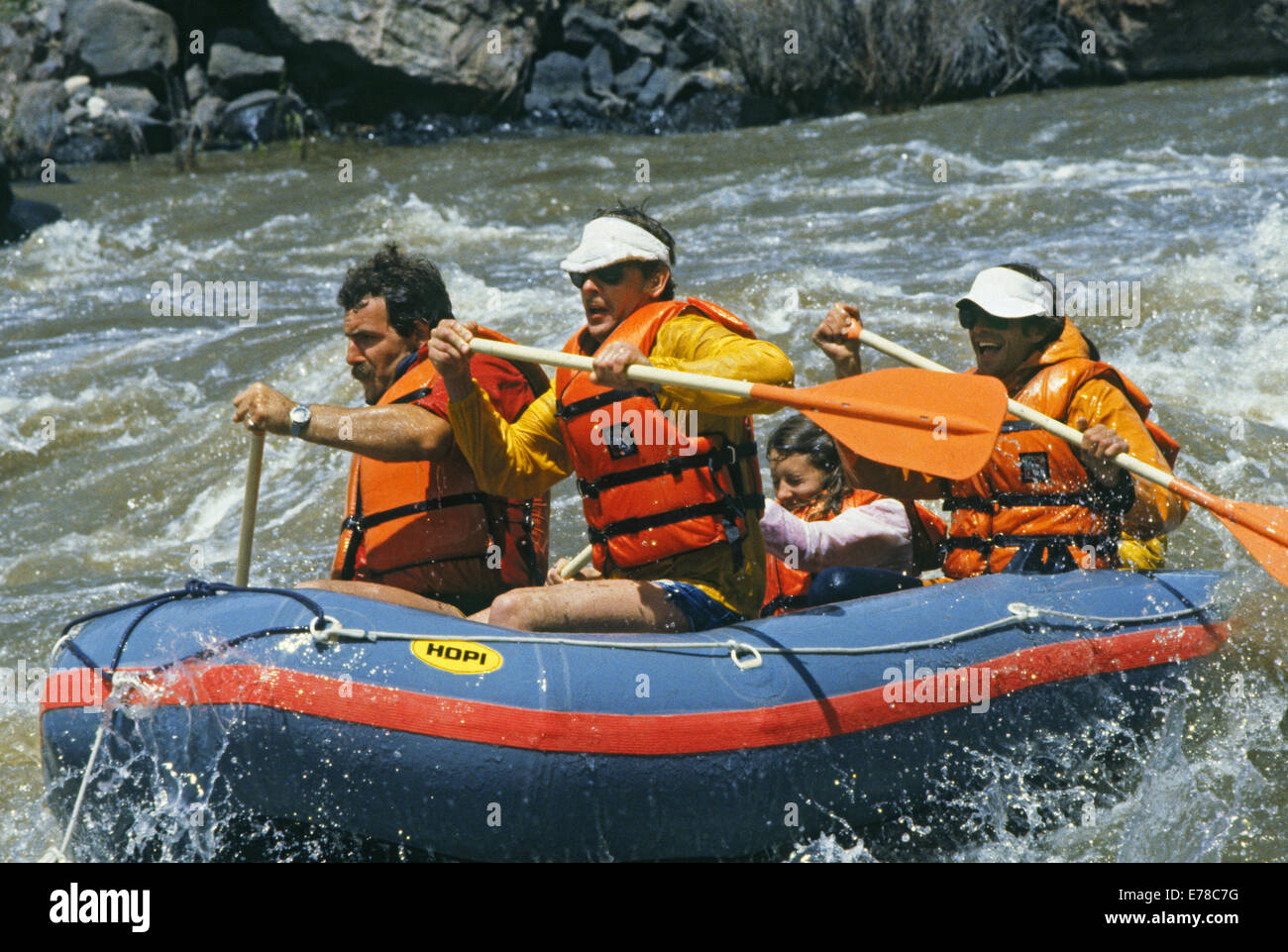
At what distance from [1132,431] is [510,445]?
1.65 metres

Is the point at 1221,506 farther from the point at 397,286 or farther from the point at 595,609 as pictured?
the point at 397,286

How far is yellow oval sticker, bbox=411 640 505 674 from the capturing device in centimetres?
307

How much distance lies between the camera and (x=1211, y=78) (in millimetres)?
13773

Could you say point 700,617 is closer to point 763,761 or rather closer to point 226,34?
point 763,761

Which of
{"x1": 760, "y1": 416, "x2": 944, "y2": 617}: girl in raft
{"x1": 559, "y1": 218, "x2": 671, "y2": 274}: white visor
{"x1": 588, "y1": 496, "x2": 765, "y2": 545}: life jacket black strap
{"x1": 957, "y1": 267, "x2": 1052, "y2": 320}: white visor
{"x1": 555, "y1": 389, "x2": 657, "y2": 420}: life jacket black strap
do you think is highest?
{"x1": 559, "y1": 218, "x2": 671, "y2": 274}: white visor

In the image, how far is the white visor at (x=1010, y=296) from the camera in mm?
3729

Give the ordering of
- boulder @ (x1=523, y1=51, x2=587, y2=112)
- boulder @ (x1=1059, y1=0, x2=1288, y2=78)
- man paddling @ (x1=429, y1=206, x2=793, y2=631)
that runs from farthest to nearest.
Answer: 1. boulder @ (x1=523, y1=51, x2=587, y2=112)
2. boulder @ (x1=1059, y1=0, x2=1288, y2=78)
3. man paddling @ (x1=429, y1=206, x2=793, y2=631)

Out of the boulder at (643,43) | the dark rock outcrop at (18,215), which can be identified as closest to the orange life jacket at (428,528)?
the dark rock outcrop at (18,215)

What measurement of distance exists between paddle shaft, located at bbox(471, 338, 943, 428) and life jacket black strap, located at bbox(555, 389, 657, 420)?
9cm

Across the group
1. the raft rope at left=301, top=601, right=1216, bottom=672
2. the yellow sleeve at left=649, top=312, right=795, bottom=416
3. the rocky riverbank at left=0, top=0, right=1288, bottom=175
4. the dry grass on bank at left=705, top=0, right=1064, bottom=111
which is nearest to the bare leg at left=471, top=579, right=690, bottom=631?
the raft rope at left=301, top=601, right=1216, bottom=672

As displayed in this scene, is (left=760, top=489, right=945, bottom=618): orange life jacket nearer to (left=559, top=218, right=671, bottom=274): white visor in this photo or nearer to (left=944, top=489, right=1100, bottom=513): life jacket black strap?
(left=944, top=489, right=1100, bottom=513): life jacket black strap

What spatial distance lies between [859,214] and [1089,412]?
6457 millimetres

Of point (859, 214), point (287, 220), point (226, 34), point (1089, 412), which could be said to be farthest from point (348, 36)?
point (1089, 412)

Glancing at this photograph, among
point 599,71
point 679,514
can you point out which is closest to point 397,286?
point 679,514
